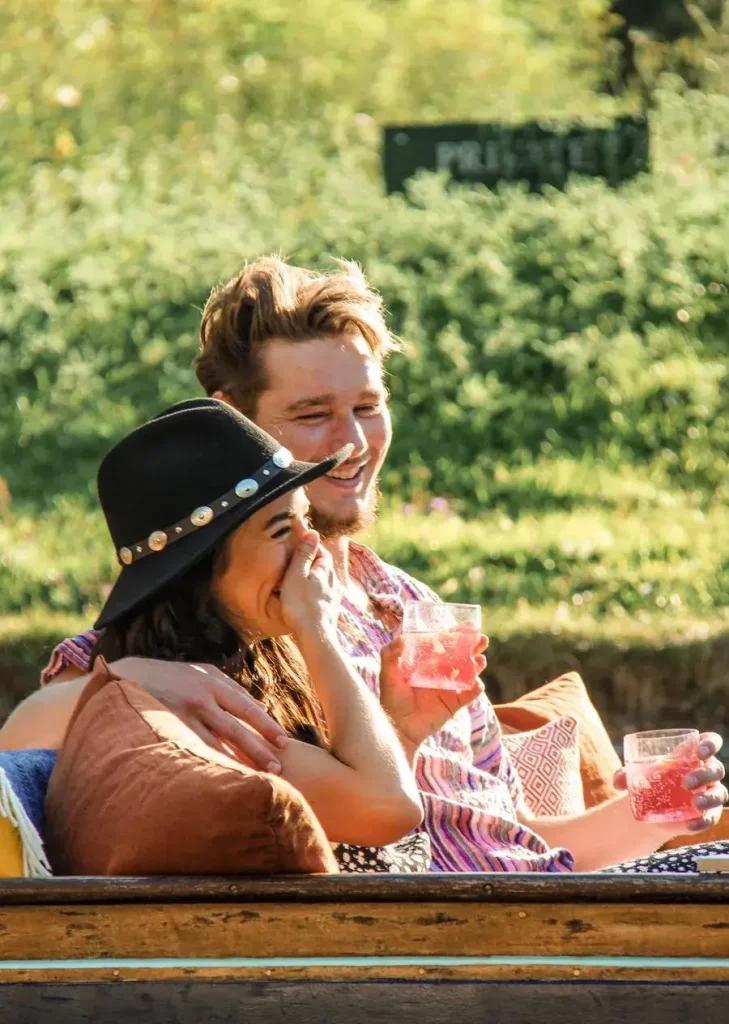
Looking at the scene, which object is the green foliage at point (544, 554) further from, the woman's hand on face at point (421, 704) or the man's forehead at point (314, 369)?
the woman's hand on face at point (421, 704)

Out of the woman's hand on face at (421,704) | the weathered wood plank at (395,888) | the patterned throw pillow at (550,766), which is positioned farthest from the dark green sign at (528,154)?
the weathered wood plank at (395,888)

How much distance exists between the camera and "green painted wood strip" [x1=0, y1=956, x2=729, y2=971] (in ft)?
7.98

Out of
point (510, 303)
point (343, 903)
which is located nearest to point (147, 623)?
point (343, 903)

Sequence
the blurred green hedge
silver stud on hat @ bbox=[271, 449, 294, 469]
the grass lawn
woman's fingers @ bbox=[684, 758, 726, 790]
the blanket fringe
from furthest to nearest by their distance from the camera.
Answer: the blurred green hedge
the grass lawn
woman's fingers @ bbox=[684, 758, 726, 790]
silver stud on hat @ bbox=[271, 449, 294, 469]
the blanket fringe

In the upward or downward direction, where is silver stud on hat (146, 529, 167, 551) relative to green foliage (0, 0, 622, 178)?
upward

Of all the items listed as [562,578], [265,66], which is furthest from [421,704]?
[265,66]

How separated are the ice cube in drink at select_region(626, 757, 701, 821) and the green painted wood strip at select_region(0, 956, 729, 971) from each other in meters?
0.79

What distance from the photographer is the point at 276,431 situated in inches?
137

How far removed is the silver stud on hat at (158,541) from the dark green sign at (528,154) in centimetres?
804

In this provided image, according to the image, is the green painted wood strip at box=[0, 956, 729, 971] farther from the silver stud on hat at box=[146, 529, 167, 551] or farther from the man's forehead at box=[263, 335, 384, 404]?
the man's forehead at box=[263, 335, 384, 404]

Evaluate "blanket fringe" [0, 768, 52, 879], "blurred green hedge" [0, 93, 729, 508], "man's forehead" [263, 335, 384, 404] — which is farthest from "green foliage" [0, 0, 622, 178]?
"blanket fringe" [0, 768, 52, 879]

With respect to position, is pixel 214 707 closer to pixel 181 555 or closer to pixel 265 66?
pixel 181 555

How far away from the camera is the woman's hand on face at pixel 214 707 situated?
2.66 meters

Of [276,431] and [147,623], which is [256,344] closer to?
[276,431]
